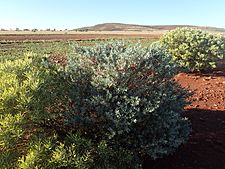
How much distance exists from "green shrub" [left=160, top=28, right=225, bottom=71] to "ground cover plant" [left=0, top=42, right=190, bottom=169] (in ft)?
30.8

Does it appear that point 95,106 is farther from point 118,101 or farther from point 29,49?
point 29,49

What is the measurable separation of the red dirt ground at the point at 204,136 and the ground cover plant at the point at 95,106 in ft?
1.87

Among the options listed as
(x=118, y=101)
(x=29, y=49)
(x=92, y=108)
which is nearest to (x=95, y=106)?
(x=92, y=108)

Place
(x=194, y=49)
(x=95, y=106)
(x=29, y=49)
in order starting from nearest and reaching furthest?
(x=95, y=106) → (x=194, y=49) → (x=29, y=49)

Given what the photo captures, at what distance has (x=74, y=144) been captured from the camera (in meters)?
6.62

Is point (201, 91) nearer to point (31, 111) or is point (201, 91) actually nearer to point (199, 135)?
point (199, 135)

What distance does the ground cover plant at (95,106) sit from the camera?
6562 mm

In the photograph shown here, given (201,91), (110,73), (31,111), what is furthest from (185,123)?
(201,91)

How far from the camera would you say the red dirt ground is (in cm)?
850

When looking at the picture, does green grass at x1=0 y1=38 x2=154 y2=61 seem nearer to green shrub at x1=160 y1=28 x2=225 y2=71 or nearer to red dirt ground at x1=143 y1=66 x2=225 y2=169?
green shrub at x1=160 y1=28 x2=225 y2=71

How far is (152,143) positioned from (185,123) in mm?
1489

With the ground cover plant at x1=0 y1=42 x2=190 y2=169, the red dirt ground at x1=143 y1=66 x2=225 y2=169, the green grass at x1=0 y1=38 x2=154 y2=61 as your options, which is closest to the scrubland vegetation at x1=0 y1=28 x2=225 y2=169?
the ground cover plant at x1=0 y1=42 x2=190 y2=169

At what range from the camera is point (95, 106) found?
7.60 m

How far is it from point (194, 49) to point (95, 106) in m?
11.1
